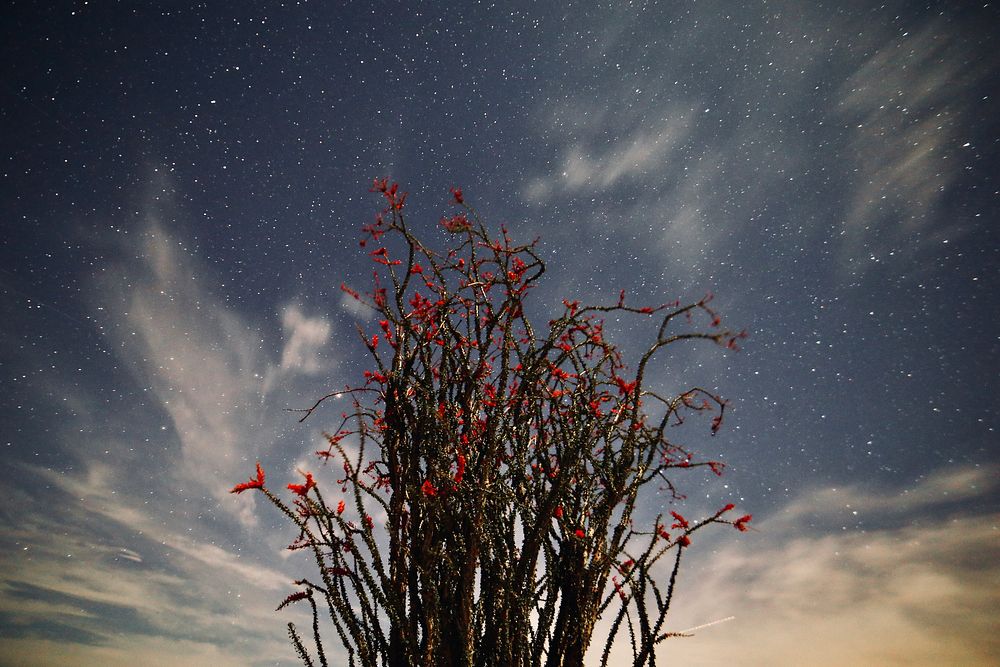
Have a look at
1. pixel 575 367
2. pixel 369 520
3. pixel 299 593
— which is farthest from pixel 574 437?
pixel 299 593

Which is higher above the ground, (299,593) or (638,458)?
(638,458)

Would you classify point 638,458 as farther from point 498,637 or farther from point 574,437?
point 498,637

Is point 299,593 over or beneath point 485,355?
beneath

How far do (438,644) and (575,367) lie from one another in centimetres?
115

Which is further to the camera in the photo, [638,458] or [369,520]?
[638,458]

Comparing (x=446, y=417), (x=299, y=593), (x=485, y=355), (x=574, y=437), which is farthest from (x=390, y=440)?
(x=574, y=437)

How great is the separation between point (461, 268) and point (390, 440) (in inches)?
31.2

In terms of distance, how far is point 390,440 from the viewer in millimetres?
1631

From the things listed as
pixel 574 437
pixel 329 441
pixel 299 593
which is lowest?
pixel 299 593

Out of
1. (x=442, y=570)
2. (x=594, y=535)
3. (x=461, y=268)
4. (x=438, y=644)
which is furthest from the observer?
(x=461, y=268)

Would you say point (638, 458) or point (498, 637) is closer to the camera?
point (498, 637)

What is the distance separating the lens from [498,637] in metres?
1.48

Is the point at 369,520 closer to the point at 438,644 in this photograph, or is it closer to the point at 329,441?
the point at 329,441

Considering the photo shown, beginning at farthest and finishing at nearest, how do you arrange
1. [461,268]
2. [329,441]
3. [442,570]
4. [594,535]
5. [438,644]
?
[461,268] → [594,535] → [329,441] → [442,570] → [438,644]
